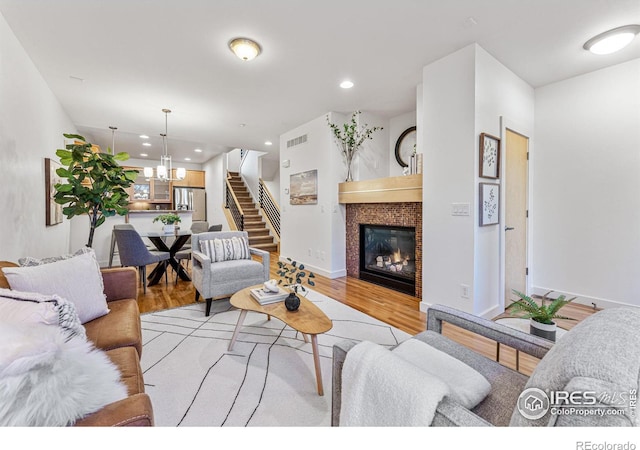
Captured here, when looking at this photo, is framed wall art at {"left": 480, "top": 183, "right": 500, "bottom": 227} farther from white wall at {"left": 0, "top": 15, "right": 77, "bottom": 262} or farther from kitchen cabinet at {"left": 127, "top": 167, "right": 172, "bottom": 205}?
kitchen cabinet at {"left": 127, "top": 167, "right": 172, "bottom": 205}

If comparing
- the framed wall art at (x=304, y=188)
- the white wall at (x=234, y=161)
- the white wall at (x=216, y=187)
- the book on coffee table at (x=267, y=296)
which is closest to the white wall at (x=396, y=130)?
the framed wall art at (x=304, y=188)

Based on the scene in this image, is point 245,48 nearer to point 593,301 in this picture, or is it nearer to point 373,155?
point 373,155

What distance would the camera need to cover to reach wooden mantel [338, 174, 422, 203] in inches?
129

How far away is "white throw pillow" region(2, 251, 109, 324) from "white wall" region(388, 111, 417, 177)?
3876 mm

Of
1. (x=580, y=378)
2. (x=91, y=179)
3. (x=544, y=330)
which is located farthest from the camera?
(x=91, y=179)

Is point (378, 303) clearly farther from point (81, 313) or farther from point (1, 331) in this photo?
point (1, 331)

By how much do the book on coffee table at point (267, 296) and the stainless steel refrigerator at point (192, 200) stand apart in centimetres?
740

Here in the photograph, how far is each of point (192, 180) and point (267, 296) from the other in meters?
8.41

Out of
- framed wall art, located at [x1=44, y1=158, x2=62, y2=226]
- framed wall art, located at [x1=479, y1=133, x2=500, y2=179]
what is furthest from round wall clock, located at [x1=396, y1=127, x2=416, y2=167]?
framed wall art, located at [x1=44, y1=158, x2=62, y2=226]

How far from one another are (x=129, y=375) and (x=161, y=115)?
170 inches

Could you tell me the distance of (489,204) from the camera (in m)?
2.69

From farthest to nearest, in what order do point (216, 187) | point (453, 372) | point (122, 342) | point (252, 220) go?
point (216, 187), point (252, 220), point (122, 342), point (453, 372)

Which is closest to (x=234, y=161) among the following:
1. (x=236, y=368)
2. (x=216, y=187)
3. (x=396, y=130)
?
(x=216, y=187)
